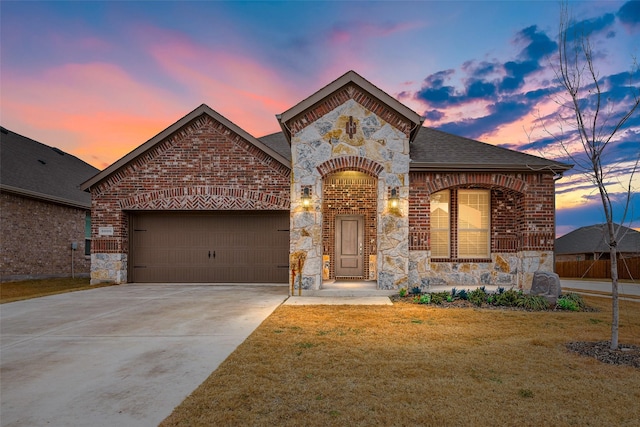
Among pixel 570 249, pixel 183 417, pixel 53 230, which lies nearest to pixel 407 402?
pixel 183 417

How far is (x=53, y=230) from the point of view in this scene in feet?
57.5

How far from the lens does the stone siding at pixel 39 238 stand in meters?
15.3

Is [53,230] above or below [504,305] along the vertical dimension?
above

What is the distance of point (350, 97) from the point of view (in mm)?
11500

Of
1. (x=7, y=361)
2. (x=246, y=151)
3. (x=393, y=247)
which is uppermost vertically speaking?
(x=246, y=151)

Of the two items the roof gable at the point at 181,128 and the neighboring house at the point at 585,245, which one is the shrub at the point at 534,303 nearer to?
the roof gable at the point at 181,128

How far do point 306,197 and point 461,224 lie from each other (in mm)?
5255

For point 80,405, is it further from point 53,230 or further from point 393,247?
point 53,230

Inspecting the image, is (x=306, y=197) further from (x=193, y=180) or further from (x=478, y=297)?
(x=478, y=297)

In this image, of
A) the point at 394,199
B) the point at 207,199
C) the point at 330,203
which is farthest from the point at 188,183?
the point at 394,199

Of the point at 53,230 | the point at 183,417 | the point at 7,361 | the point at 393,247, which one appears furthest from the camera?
the point at 53,230

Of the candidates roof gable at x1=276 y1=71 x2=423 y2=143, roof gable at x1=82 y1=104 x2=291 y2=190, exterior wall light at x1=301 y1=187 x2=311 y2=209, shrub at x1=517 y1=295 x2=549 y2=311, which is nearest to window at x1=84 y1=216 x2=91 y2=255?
roof gable at x1=82 y1=104 x2=291 y2=190

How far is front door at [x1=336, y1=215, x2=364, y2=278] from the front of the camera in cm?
1437

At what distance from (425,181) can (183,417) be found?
9946 mm
